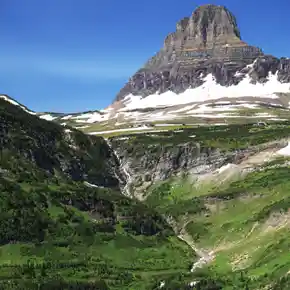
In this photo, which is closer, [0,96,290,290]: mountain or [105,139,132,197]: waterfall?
[0,96,290,290]: mountain

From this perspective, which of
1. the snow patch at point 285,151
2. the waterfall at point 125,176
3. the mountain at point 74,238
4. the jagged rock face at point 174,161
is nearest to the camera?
the mountain at point 74,238

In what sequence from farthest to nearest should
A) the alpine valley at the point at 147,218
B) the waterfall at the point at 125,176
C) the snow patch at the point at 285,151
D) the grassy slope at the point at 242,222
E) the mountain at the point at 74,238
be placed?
the waterfall at the point at 125,176 < the snow patch at the point at 285,151 < the mountain at the point at 74,238 < the alpine valley at the point at 147,218 < the grassy slope at the point at 242,222

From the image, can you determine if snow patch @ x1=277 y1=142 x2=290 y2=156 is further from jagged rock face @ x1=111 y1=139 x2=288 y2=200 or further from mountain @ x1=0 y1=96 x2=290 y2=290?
jagged rock face @ x1=111 y1=139 x2=288 y2=200

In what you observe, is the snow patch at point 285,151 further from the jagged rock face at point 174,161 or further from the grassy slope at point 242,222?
the grassy slope at point 242,222

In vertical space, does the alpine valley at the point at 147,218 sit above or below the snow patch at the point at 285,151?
below

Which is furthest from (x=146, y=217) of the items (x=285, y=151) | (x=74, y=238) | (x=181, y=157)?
(x=181, y=157)

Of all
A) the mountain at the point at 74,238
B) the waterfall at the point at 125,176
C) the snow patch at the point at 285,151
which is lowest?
the mountain at the point at 74,238

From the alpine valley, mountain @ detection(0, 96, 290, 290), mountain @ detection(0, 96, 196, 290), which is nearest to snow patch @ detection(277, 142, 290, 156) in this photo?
mountain @ detection(0, 96, 290, 290)

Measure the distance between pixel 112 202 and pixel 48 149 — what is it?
50.1 metres

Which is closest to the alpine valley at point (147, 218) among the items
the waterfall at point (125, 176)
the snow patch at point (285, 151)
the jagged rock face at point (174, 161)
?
the jagged rock face at point (174, 161)

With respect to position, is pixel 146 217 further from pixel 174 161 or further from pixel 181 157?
pixel 181 157

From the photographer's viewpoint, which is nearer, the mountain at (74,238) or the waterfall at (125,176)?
the mountain at (74,238)

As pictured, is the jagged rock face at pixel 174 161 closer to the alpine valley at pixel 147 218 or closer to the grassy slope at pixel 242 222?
the alpine valley at pixel 147 218

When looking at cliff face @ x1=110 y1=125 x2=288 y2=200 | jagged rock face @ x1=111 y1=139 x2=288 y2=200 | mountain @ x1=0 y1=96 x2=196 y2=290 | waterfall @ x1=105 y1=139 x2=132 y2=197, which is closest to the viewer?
mountain @ x1=0 y1=96 x2=196 y2=290
